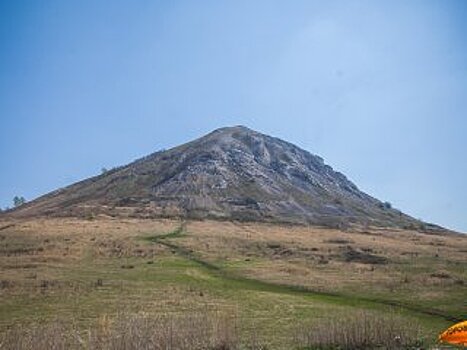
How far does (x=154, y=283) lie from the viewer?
178 ft

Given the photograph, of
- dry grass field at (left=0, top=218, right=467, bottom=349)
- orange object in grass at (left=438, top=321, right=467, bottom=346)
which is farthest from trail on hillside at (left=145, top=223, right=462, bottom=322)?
orange object in grass at (left=438, top=321, right=467, bottom=346)

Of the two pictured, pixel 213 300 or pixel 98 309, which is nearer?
pixel 98 309

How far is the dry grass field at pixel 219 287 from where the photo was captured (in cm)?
3350

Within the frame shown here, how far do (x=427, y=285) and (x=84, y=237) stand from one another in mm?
60033

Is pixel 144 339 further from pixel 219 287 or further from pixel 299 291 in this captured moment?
pixel 299 291

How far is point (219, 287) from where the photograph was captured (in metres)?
53.8

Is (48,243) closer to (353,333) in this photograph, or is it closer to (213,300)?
(213,300)

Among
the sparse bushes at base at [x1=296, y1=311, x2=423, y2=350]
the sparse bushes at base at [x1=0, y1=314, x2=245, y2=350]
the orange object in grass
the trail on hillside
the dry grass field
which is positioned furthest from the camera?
the trail on hillside

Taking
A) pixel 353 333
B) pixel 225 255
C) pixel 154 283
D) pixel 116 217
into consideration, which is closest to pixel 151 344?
pixel 353 333

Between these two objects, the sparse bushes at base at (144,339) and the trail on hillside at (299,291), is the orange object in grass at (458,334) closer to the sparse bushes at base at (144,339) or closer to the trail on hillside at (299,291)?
the sparse bushes at base at (144,339)

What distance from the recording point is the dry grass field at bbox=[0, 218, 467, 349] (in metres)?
→ 33.5

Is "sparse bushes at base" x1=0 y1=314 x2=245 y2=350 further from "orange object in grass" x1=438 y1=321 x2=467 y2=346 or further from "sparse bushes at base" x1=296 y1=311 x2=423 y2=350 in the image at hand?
"orange object in grass" x1=438 y1=321 x2=467 y2=346

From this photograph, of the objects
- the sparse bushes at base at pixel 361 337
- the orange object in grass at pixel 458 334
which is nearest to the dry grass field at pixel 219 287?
the sparse bushes at base at pixel 361 337

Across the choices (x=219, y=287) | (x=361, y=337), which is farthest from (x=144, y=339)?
(x=219, y=287)
